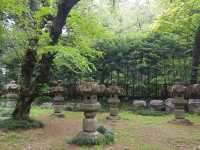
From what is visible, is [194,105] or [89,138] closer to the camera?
[89,138]

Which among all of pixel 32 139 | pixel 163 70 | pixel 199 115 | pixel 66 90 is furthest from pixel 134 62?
pixel 32 139

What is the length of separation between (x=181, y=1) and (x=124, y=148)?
365 inches

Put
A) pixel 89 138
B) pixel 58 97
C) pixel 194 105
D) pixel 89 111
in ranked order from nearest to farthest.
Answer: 1. pixel 89 138
2. pixel 89 111
3. pixel 58 97
4. pixel 194 105

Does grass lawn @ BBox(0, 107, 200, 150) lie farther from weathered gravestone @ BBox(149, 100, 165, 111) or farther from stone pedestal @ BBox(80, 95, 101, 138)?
weathered gravestone @ BBox(149, 100, 165, 111)

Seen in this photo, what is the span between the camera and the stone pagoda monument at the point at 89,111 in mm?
8203

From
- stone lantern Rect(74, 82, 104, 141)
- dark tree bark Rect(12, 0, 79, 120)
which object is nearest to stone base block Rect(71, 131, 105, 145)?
stone lantern Rect(74, 82, 104, 141)

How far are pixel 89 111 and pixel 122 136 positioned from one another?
1322 mm

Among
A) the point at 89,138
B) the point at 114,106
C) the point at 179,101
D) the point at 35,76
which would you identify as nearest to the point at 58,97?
the point at 114,106

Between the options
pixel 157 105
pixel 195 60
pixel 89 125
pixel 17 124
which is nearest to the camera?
pixel 89 125

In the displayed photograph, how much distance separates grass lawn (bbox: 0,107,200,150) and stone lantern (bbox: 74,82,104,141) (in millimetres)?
400

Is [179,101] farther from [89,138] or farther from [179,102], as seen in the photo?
[89,138]

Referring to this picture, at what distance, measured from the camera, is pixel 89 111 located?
27.5 ft

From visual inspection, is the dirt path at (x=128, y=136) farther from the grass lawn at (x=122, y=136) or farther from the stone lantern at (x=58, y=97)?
the stone lantern at (x=58, y=97)

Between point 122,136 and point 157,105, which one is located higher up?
point 157,105
